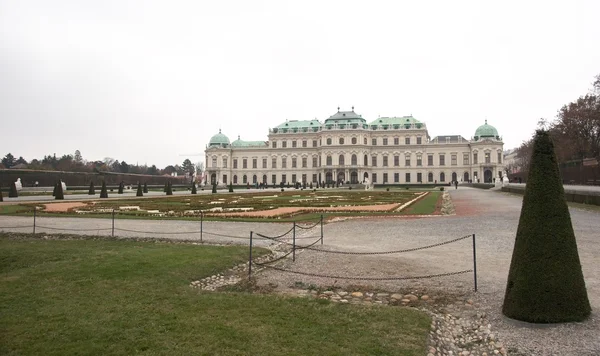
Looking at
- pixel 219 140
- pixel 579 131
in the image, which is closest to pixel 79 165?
pixel 219 140

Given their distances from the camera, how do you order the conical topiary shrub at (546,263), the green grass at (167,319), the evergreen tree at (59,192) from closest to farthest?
the green grass at (167,319), the conical topiary shrub at (546,263), the evergreen tree at (59,192)

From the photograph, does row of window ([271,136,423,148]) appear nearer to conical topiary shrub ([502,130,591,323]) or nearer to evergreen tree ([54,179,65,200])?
evergreen tree ([54,179,65,200])

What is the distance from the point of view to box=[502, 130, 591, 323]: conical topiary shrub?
4.97m

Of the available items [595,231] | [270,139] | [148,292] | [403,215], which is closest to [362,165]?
[270,139]

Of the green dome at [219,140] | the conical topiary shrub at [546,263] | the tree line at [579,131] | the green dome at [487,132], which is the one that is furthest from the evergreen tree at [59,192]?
the green dome at [487,132]

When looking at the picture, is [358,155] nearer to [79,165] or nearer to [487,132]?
[487,132]

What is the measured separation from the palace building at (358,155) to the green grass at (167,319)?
78210mm

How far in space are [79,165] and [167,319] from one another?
261 ft

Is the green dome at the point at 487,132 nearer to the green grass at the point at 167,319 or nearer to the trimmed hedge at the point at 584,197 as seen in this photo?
the trimmed hedge at the point at 584,197

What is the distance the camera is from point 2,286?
6668 mm

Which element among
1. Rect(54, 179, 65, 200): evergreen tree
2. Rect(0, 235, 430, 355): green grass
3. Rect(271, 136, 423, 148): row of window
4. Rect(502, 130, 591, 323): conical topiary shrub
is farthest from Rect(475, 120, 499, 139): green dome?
Rect(0, 235, 430, 355): green grass

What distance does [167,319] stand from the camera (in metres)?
5.12

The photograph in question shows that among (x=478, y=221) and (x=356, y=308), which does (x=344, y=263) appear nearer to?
(x=356, y=308)

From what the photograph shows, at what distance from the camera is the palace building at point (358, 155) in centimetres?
8519
